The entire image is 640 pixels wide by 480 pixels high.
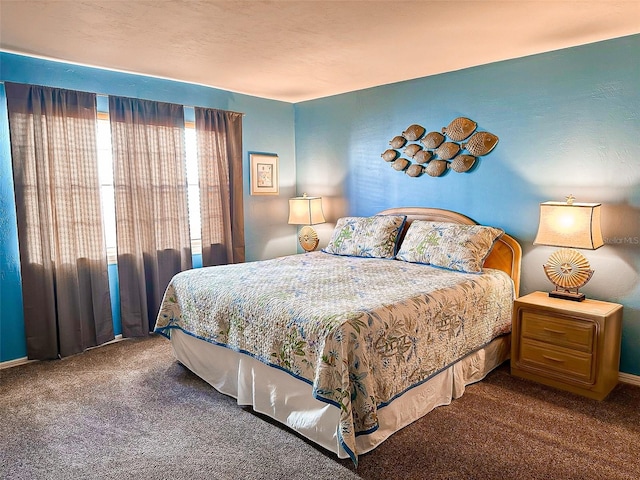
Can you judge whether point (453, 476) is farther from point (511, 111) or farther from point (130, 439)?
point (511, 111)

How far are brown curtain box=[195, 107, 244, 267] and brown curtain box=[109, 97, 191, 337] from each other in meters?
0.22

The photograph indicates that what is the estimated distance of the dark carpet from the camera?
211cm

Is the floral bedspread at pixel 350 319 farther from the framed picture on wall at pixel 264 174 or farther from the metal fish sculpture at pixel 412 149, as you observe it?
the framed picture on wall at pixel 264 174

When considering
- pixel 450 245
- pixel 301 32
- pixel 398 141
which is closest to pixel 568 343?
pixel 450 245

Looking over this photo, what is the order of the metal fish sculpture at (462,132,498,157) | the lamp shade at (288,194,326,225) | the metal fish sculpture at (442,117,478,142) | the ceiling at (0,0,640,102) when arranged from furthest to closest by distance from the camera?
the lamp shade at (288,194,326,225) < the metal fish sculpture at (442,117,478,142) < the metal fish sculpture at (462,132,498,157) < the ceiling at (0,0,640,102)

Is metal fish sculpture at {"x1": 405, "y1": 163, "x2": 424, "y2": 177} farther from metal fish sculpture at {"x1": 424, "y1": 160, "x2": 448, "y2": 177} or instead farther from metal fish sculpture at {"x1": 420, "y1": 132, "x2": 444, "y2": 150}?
metal fish sculpture at {"x1": 420, "y1": 132, "x2": 444, "y2": 150}

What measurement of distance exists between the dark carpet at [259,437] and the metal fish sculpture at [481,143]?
1.78 m

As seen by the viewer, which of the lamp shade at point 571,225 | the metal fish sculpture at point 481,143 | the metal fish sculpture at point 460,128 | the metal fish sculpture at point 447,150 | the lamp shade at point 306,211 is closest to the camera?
the lamp shade at point 571,225

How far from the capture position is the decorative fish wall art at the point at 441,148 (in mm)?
3693

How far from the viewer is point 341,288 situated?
9.23ft

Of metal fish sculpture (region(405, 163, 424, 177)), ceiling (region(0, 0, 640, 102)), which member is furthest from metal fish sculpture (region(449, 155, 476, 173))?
ceiling (region(0, 0, 640, 102))

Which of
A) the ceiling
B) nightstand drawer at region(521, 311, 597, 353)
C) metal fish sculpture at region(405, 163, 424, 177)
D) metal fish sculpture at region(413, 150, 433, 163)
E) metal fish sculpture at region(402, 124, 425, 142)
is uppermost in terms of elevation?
the ceiling

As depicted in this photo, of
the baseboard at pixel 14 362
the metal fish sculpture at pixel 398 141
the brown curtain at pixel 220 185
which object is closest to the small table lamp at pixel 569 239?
the metal fish sculpture at pixel 398 141

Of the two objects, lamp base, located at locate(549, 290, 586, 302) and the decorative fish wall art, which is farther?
the decorative fish wall art
